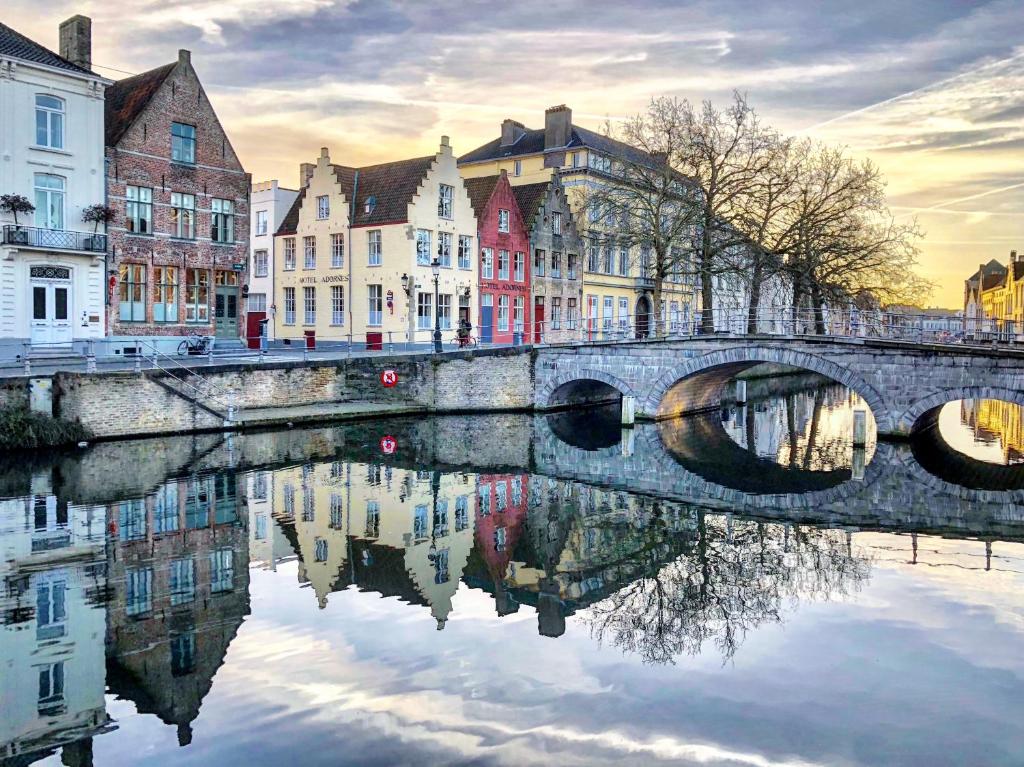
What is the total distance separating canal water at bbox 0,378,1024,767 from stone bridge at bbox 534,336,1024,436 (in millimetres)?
3545

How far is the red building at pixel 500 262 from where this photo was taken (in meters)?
43.0

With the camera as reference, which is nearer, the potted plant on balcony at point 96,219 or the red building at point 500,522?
the red building at point 500,522

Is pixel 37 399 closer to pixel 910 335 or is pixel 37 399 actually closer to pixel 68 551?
pixel 68 551

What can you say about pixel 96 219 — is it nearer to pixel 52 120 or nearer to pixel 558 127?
pixel 52 120

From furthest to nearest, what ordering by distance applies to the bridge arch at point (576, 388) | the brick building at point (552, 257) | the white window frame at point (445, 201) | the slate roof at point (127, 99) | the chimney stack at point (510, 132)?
the chimney stack at point (510, 132) < the brick building at point (552, 257) < the white window frame at point (445, 201) < the bridge arch at point (576, 388) < the slate roof at point (127, 99)

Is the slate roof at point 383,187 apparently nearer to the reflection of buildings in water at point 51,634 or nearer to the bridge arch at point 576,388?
the bridge arch at point 576,388

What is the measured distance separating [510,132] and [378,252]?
18802mm

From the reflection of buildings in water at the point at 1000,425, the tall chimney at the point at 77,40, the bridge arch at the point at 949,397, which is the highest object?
the tall chimney at the point at 77,40

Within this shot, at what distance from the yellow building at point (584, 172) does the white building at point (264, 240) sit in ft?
43.6

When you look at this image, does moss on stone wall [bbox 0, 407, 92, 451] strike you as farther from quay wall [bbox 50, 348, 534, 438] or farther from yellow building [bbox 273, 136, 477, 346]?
yellow building [bbox 273, 136, 477, 346]

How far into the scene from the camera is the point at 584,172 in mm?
49781

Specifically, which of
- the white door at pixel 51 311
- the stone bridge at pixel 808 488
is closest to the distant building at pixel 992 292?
the stone bridge at pixel 808 488

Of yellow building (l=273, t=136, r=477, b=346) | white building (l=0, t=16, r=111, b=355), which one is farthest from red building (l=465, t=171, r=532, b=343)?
white building (l=0, t=16, r=111, b=355)

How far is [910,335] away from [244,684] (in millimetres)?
24606
